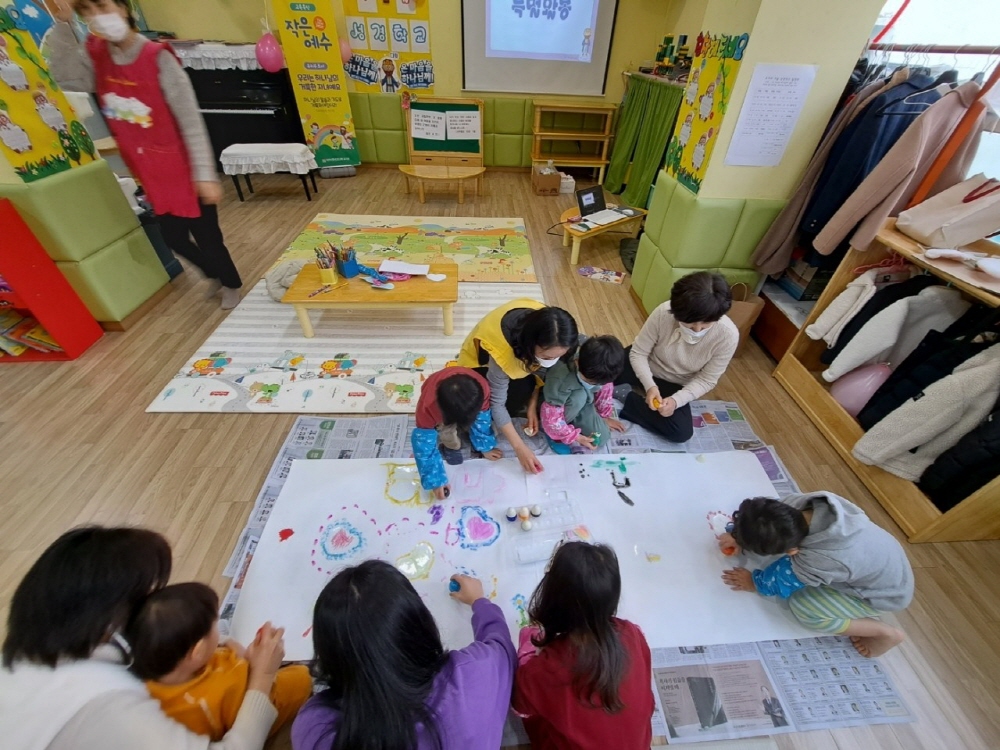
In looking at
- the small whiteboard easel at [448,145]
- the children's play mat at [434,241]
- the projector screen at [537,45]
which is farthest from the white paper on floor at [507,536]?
the projector screen at [537,45]

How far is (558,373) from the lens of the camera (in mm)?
1541

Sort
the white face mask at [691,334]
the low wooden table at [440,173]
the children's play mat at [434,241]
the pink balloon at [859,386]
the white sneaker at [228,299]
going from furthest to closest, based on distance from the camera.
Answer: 1. the low wooden table at [440,173]
2. the children's play mat at [434,241]
3. the white sneaker at [228,299]
4. the pink balloon at [859,386]
5. the white face mask at [691,334]

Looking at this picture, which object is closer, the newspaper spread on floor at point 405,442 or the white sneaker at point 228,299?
the newspaper spread on floor at point 405,442

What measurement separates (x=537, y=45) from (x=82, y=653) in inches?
216

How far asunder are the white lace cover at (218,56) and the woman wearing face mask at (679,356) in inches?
183

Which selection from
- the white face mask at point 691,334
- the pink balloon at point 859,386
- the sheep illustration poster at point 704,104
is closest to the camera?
the white face mask at point 691,334

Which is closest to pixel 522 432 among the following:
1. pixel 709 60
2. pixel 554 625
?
pixel 554 625

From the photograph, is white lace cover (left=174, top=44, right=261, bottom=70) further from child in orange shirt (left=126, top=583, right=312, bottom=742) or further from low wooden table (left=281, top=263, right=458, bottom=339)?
child in orange shirt (left=126, top=583, right=312, bottom=742)

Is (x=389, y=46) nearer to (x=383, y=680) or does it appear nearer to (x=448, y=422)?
(x=448, y=422)

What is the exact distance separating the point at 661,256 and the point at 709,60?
910 mm

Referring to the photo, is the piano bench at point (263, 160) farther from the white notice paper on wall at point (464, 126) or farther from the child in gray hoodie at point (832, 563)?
the child in gray hoodie at point (832, 563)

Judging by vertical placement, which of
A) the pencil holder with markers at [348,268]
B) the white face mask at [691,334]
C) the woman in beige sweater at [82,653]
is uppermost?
the woman in beige sweater at [82,653]

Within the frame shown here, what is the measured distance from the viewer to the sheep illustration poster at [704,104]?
1.85m

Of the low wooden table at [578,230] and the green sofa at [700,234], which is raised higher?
the green sofa at [700,234]
